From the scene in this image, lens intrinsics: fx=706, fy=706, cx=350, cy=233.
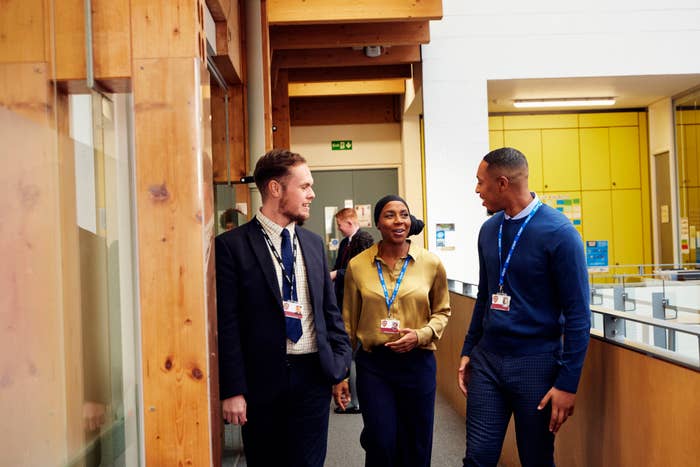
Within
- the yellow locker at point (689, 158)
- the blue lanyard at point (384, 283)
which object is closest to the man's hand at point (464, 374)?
the blue lanyard at point (384, 283)

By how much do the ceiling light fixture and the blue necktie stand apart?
806 centimetres

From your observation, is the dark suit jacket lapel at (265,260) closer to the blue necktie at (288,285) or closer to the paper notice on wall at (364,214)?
Answer: the blue necktie at (288,285)

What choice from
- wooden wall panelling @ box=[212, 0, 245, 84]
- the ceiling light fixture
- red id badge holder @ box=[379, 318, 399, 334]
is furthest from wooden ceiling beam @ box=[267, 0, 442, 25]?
red id badge holder @ box=[379, 318, 399, 334]

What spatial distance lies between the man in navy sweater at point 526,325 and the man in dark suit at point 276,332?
58 cm

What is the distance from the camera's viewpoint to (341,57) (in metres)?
8.86

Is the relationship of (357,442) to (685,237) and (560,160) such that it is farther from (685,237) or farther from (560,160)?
(560,160)

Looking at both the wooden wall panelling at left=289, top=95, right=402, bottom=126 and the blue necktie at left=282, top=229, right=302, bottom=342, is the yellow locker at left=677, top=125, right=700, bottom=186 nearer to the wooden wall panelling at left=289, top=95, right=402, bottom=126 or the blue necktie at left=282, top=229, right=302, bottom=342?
the wooden wall panelling at left=289, top=95, right=402, bottom=126

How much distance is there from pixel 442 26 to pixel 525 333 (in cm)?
667

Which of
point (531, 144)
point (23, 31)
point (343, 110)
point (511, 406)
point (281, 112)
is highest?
point (343, 110)

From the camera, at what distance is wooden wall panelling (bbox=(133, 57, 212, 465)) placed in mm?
2365

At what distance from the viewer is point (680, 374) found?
89.0 inches

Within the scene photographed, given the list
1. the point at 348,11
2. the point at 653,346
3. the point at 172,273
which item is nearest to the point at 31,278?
the point at 172,273

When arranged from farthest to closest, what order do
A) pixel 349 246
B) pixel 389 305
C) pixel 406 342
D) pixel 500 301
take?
pixel 349 246
pixel 389 305
pixel 406 342
pixel 500 301

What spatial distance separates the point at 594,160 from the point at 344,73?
4228 millimetres
